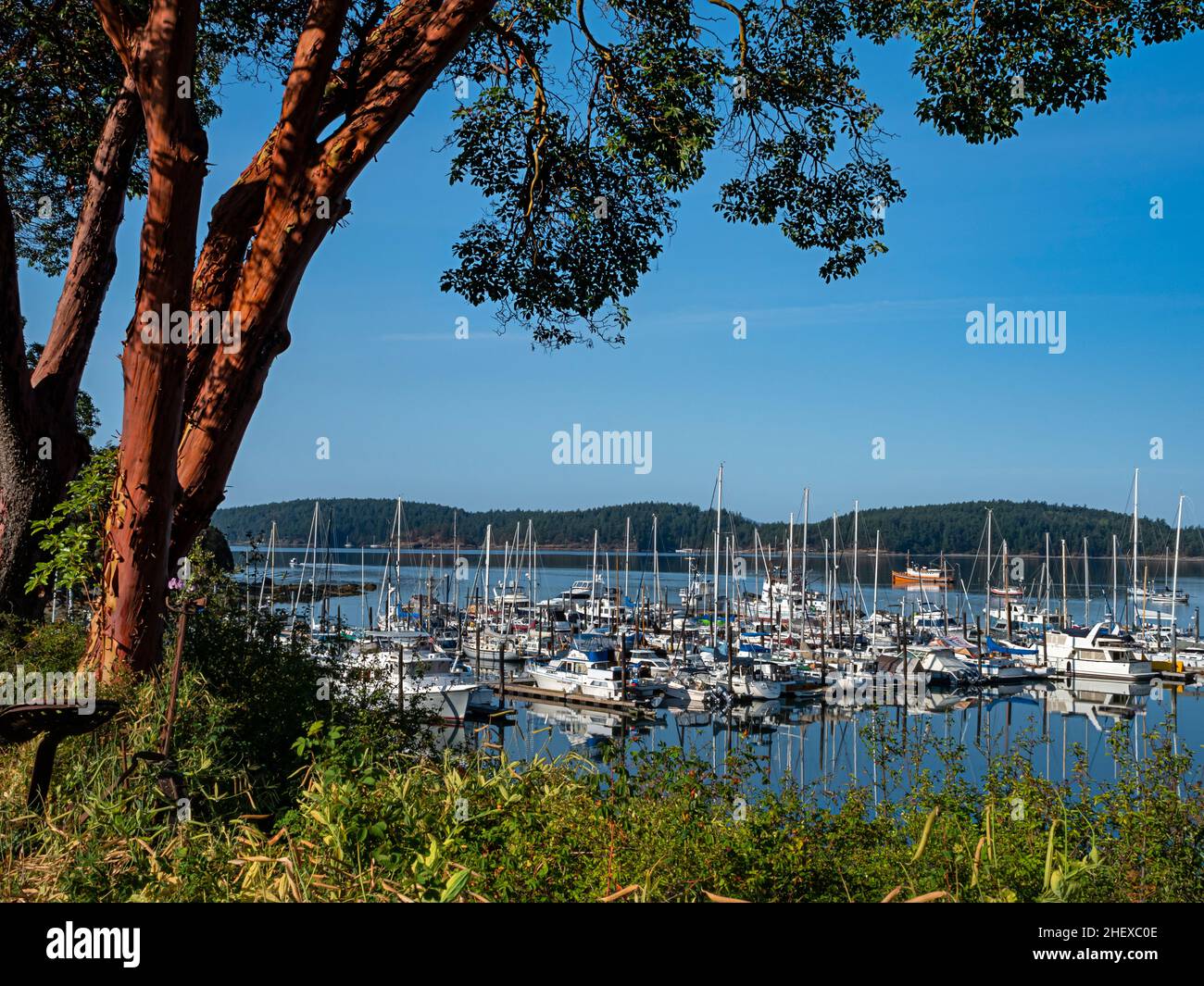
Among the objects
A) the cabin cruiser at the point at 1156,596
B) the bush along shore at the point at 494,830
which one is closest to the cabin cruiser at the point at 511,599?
the cabin cruiser at the point at 1156,596

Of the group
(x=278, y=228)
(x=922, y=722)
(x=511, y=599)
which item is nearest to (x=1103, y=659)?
(x=922, y=722)

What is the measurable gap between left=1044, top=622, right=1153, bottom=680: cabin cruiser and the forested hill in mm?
18410

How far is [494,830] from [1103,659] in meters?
50.8

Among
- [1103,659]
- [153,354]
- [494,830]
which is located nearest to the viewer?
[494,830]

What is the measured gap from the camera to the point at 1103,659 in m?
48.1

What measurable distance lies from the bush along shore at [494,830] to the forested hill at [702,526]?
50.8 m

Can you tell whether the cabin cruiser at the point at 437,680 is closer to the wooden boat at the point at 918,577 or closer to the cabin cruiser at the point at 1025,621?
the cabin cruiser at the point at 1025,621

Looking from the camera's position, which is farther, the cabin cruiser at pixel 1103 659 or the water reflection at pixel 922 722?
the cabin cruiser at pixel 1103 659

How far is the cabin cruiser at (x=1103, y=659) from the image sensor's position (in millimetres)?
47531

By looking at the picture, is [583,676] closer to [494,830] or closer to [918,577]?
[494,830]
